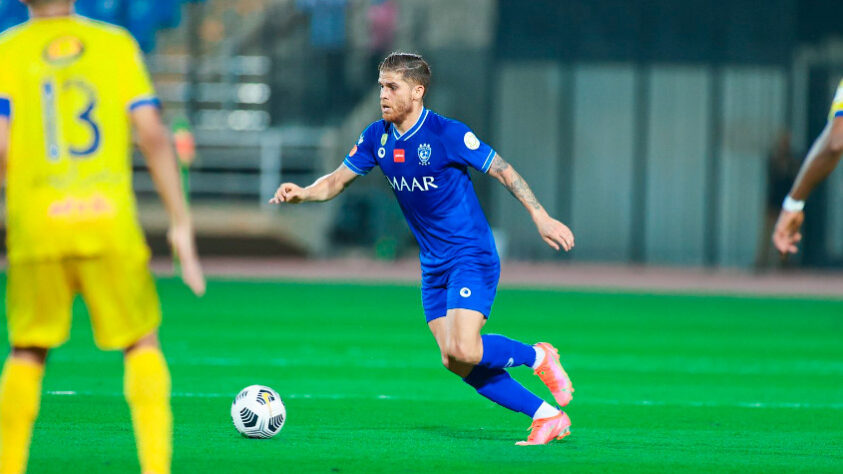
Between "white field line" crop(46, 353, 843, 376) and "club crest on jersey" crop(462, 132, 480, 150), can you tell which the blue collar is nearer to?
"club crest on jersey" crop(462, 132, 480, 150)

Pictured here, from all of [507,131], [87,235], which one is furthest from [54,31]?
[507,131]

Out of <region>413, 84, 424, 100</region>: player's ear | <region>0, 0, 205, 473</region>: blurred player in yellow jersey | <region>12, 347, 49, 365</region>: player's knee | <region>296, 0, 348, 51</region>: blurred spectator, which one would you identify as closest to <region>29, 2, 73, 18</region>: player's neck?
<region>0, 0, 205, 473</region>: blurred player in yellow jersey

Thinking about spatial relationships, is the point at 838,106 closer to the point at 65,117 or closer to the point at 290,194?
the point at 290,194

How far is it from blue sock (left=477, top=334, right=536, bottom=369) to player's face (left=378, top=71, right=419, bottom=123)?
4.27ft

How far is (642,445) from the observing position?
667 cm

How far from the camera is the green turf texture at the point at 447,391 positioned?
6.19 metres

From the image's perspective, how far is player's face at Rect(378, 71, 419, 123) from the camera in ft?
21.7

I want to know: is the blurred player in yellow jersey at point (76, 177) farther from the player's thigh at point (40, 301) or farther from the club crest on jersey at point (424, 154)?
the club crest on jersey at point (424, 154)

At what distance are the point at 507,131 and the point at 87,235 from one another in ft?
69.0

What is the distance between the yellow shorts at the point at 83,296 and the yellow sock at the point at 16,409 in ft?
0.44

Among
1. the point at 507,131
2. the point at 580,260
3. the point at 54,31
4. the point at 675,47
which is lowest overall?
the point at 580,260

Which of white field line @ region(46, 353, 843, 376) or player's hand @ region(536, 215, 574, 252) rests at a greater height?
player's hand @ region(536, 215, 574, 252)

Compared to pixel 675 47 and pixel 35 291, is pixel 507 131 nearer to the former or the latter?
pixel 675 47

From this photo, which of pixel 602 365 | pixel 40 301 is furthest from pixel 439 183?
pixel 602 365
